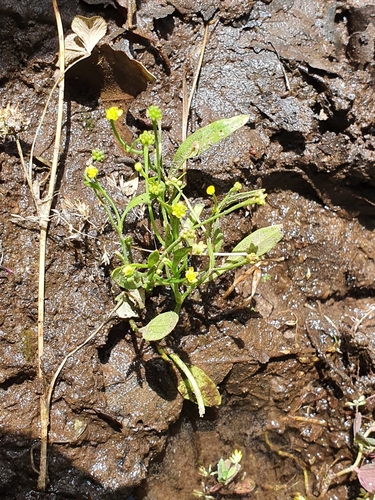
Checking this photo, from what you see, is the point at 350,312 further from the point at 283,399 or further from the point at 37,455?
the point at 37,455

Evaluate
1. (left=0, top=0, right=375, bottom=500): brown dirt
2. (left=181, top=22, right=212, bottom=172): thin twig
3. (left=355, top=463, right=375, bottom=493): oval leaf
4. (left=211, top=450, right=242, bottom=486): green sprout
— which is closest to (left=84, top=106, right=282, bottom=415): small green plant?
(left=0, top=0, right=375, bottom=500): brown dirt

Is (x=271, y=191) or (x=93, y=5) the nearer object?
(x=93, y=5)

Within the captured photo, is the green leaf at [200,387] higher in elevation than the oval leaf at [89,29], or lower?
lower

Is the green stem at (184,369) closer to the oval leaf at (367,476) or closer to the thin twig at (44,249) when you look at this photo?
the thin twig at (44,249)

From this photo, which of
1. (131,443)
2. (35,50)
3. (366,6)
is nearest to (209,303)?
(131,443)

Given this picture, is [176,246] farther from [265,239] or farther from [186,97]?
[186,97]

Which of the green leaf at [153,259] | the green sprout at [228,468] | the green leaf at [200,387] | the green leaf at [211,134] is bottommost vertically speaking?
the green sprout at [228,468]

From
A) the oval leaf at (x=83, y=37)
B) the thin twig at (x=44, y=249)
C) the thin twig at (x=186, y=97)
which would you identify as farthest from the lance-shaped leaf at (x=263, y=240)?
the oval leaf at (x=83, y=37)
